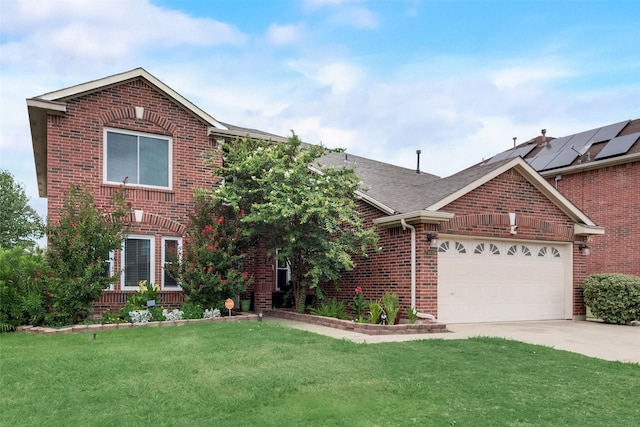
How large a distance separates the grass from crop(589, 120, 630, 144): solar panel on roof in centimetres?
1616

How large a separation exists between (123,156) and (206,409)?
9.58m

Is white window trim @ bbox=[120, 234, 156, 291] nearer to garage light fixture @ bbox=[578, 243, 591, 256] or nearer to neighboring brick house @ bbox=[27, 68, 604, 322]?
neighboring brick house @ bbox=[27, 68, 604, 322]

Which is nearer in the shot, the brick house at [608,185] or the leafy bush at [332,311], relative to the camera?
the leafy bush at [332,311]

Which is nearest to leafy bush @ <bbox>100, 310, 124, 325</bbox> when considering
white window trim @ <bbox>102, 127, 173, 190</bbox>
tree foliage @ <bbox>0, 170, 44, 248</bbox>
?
white window trim @ <bbox>102, 127, 173, 190</bbox>

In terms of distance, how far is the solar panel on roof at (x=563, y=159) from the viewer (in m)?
21.2

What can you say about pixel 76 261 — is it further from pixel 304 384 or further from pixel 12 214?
pixel 12 214

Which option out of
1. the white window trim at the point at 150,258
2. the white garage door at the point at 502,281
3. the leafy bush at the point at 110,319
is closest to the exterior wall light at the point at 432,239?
the white garage door at the point at 502,281

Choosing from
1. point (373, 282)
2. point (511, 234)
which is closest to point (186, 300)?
point (373, 282)

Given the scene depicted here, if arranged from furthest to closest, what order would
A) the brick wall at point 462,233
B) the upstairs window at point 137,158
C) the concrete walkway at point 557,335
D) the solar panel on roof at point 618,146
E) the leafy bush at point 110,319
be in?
the solar panel on roof at point 618,146 → the upstairs window at point 137,158 → the brick wall at point 462,233 → the leafy bush at point 110,319 → the concrete walkway at point 557,335

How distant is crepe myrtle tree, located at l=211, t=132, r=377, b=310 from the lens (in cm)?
1173

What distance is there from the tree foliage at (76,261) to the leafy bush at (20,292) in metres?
0.25

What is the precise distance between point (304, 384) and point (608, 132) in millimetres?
20916

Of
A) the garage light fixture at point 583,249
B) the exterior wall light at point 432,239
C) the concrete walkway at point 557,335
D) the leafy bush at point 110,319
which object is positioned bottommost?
the concrete walkway at point 557,335

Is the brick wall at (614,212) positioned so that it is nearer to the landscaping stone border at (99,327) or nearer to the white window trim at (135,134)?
the landscaping stone border at (99,327)
